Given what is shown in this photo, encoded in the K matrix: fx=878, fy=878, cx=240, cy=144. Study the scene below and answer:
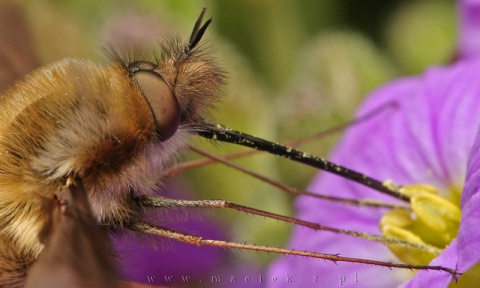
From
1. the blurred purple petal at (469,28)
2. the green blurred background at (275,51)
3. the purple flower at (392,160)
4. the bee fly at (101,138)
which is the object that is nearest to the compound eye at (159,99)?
the bee fly at (101,138)

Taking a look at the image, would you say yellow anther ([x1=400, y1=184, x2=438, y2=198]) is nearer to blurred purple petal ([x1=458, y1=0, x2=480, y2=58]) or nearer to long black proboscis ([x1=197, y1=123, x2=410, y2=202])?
long black proboscis ([x1=197, y1=123, x2=410, y2=202])

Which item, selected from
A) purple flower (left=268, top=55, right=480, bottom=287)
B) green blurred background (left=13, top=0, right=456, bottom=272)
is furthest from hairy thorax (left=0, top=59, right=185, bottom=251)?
purple flower (left=268, top=55, right=480, bottom=287)

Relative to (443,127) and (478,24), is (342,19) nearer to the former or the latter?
(478,24)

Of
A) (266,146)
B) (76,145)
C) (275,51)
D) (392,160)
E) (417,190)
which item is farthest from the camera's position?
(275,51)

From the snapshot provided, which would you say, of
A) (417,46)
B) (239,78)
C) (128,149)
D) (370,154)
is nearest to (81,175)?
(128,149)

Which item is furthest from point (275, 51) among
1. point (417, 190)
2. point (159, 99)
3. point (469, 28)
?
point (159, 99)

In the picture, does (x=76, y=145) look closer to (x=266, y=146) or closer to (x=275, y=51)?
(x=266, y=146)
